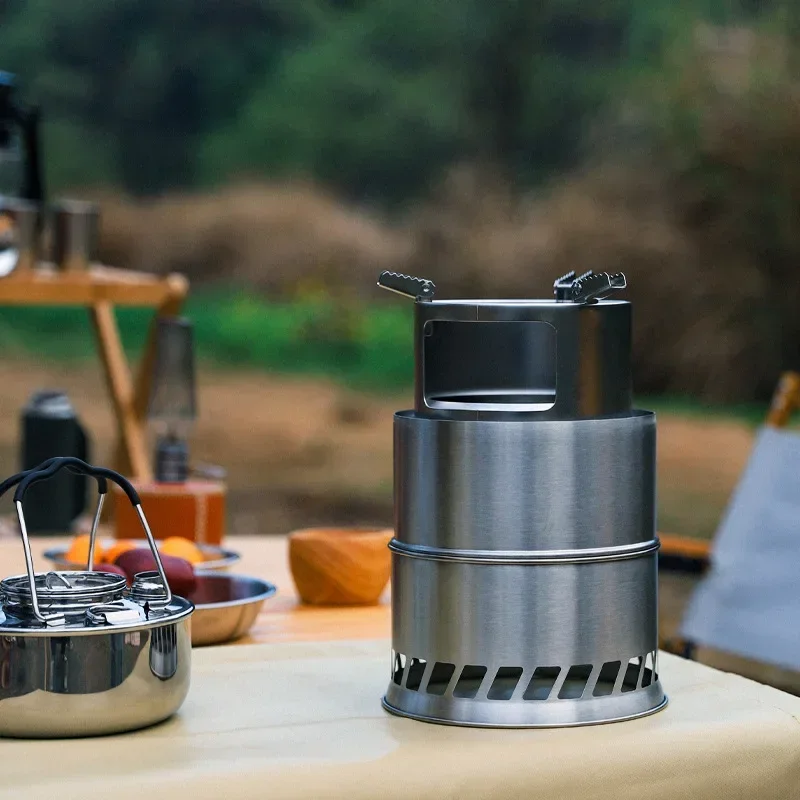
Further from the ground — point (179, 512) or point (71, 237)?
point (71, 237)

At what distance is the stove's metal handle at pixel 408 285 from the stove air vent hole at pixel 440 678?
208 millimetres

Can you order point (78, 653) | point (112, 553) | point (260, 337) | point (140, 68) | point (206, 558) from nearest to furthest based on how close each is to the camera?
point (78, 653) < point (112, 553) < point (206, 558) < point (260, 337) < point (140, 68)

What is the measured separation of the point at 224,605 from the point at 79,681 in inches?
11.8

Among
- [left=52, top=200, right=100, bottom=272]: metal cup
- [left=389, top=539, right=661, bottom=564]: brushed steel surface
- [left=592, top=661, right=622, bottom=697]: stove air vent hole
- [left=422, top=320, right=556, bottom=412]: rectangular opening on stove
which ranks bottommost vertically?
[left=592, top=661, right=622, bottom=697]: stove air vent hole

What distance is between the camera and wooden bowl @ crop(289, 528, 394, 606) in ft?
3.94

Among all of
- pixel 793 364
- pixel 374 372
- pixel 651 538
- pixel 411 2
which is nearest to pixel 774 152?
pixel 793 364

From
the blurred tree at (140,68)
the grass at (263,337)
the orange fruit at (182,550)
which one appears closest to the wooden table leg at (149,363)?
the orange fruit at (182,550)

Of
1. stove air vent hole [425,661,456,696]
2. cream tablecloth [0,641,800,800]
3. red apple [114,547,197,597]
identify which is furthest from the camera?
red apple [114,547,197,597]

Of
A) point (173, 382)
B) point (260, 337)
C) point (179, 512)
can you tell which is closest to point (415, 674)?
point (179, 512)

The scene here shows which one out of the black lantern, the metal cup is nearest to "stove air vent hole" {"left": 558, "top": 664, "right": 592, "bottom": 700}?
the black lantern

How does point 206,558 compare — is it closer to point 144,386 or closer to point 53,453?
point 53,453

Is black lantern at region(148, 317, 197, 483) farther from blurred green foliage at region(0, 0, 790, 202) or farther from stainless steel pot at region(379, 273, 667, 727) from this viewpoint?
blurred green foliage at region(0, 0, 790, 202)

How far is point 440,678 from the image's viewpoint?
0.82m

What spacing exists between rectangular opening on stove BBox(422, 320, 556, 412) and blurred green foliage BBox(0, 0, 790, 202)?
23.1 feet
